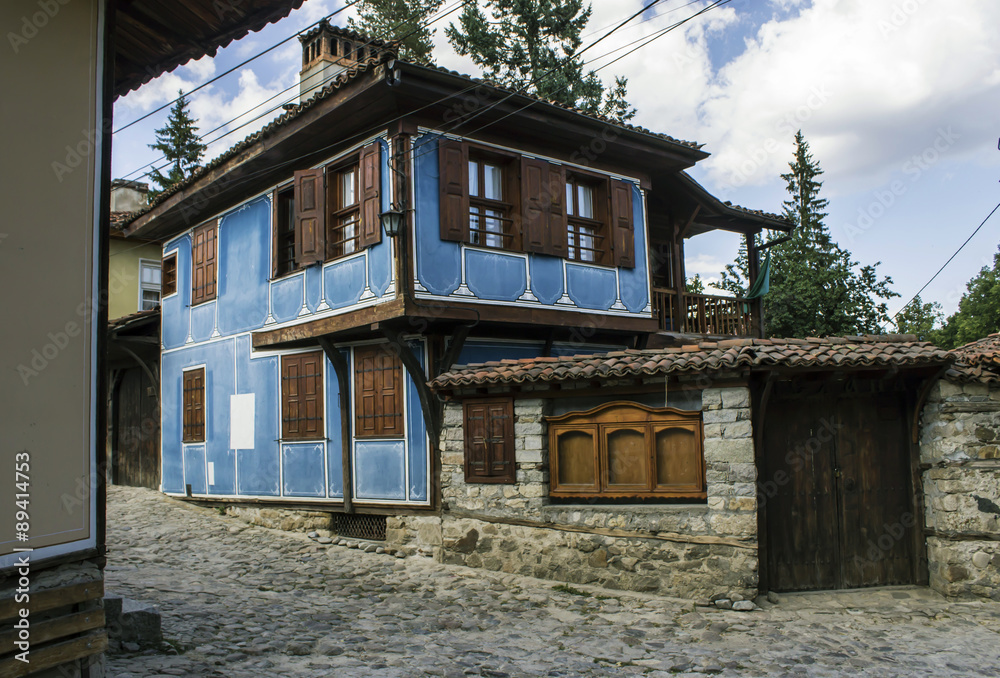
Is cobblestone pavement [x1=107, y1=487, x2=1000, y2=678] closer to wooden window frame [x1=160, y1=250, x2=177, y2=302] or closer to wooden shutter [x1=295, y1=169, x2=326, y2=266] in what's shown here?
wooden shutter [x1=295, y1=169, x2=326, y2=266]

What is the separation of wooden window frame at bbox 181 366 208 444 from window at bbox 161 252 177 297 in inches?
65.1

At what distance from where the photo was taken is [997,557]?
6.73 meters

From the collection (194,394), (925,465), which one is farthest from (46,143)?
(194,394)

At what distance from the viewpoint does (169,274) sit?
13.6 metres

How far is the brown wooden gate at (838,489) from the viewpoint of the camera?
7.09m

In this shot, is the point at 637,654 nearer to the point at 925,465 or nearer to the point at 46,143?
the point at 925,465

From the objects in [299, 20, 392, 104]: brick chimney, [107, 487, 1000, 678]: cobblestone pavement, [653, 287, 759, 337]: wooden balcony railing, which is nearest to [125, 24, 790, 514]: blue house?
[653, 287, 759, 337]: wooden balcony railing

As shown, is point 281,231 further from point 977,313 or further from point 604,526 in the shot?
point 977,313

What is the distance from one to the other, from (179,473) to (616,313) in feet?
26.4

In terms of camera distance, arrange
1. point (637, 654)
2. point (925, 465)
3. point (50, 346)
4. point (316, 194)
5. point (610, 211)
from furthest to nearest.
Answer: point (610, 211) → point (316, 194) → point (925, 465) → point (637, 654) → point (50, 346)

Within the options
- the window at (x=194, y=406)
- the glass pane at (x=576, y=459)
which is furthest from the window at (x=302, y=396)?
the glass pane at (x=576, y=459)

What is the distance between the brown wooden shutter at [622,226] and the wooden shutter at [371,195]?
137 inches

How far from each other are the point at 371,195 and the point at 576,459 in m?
3.97

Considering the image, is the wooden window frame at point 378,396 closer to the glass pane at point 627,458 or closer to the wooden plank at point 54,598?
the glass pane at point 627,458
